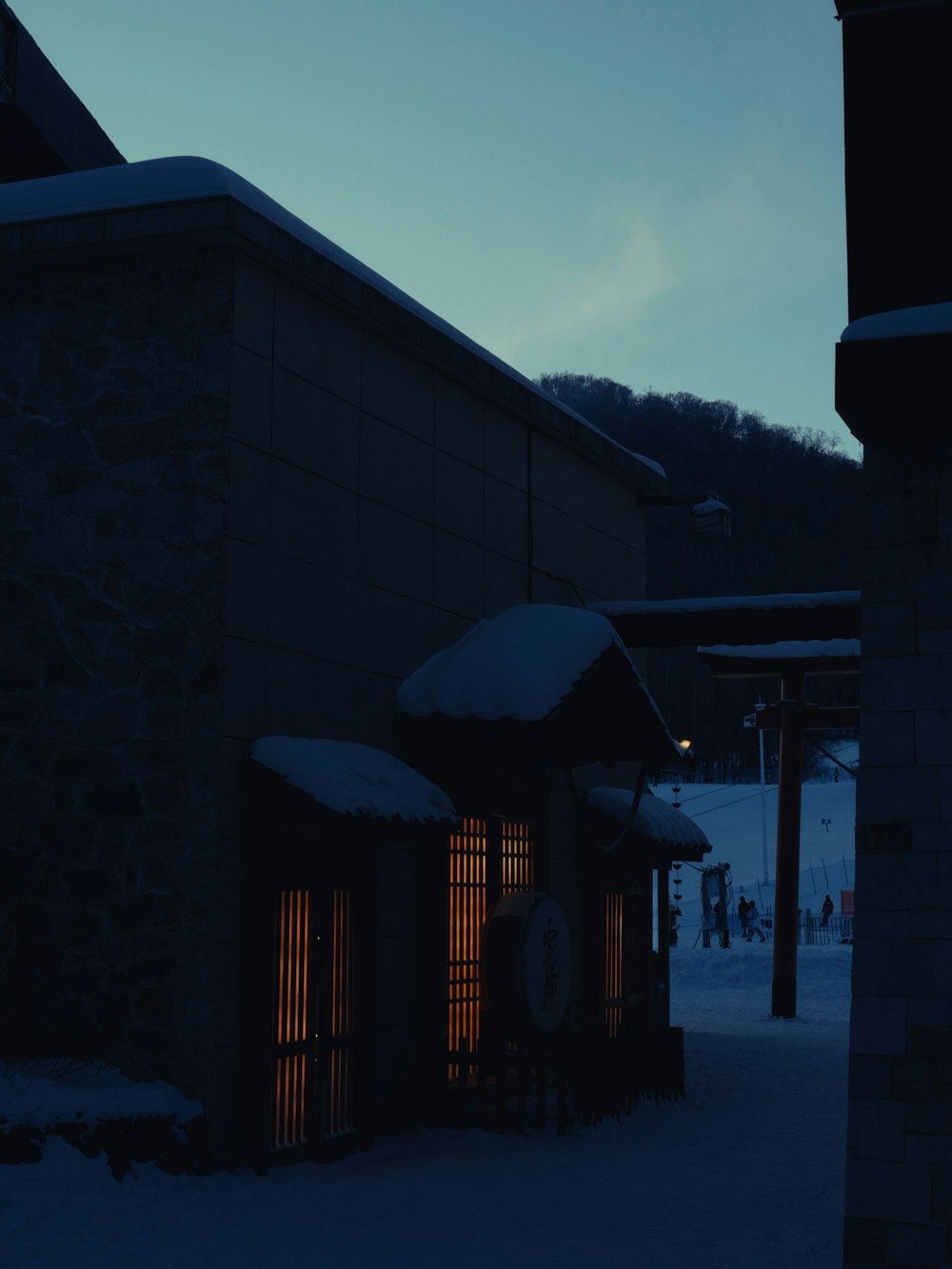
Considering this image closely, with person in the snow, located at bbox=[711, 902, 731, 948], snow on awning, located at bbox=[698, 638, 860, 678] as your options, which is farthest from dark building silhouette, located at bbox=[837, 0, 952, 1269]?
person in the snow, located at bbox=[711, 902, 731, 948]

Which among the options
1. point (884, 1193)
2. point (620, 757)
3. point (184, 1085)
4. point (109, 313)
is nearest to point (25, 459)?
point (109, 313)

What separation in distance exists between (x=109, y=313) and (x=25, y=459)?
4.19 feet

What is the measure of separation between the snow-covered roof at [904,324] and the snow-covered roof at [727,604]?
7.10 meters

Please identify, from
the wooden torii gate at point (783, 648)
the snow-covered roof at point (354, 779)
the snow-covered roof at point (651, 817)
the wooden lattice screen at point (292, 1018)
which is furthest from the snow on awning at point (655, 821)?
the wooden lattice screen at point (292, 1018)

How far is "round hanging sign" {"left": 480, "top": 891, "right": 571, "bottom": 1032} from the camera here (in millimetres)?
12594

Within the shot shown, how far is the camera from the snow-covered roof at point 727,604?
50.1ft

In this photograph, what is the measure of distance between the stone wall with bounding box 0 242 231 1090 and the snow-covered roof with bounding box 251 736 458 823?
1.86 ft

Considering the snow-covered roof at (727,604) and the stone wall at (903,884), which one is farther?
the snow-covered roof at (727,604)

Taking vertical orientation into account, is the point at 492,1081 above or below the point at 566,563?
below

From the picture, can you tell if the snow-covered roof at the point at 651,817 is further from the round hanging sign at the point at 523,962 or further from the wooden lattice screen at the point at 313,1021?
the wooden lattice screen at the point at 313,1021

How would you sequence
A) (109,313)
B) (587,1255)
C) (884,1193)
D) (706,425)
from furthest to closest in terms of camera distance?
(706,425)
(109,313)
(587,1255)
(884,1193)

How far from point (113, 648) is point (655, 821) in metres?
7.82

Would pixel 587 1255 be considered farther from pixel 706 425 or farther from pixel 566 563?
pixel 706 425

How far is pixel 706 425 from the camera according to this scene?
547 ft
